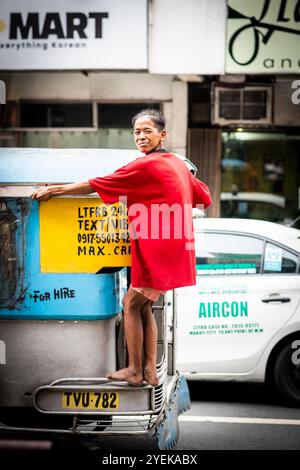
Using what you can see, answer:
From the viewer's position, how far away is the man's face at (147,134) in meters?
4.23

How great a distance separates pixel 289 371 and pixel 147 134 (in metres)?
3.05

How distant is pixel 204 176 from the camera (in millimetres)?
11945

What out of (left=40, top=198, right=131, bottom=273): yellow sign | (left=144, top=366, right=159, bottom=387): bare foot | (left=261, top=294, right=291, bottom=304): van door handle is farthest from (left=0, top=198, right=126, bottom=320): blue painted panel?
(left=261, top=294, right=291, bottom=304): van door handle

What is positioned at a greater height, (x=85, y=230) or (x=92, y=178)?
(x=92, y=178)

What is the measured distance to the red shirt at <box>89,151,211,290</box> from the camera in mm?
3977

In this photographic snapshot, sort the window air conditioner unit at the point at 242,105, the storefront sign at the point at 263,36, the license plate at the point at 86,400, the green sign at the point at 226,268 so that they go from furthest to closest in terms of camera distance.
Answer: the window air conditioner unit at the point at 242,105 < the storefront sign at the point at 263,36 < the green sign at the point at 226,268 < the license plate at the point at 86,400

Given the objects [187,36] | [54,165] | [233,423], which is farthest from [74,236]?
[187,36]

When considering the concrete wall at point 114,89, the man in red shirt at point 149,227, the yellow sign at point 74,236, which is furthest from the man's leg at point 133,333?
the concrete wall at point 114,89

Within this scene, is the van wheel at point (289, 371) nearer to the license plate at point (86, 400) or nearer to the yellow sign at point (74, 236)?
the license plate at point (86, 400)
